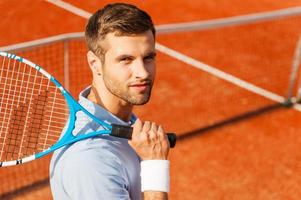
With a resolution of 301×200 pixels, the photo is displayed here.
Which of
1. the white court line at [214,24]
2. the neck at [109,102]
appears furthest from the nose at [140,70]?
the white court line at [214,24]

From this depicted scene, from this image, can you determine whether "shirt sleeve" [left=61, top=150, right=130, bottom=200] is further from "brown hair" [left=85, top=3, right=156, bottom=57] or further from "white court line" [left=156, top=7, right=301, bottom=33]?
"white court line" [left=156, top=7, right=301, bottom=33]

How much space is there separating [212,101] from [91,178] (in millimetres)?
6255

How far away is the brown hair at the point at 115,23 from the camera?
2.86m

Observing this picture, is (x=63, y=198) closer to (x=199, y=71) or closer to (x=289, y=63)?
(x=199, y=71)

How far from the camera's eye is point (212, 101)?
8555mm

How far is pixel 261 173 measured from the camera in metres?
6.90

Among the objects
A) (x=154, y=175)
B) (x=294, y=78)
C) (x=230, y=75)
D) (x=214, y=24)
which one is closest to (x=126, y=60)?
(x=154, y=175)

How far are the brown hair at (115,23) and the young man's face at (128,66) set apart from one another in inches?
1.5

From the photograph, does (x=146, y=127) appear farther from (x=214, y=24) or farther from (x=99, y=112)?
(x=214, y=24)

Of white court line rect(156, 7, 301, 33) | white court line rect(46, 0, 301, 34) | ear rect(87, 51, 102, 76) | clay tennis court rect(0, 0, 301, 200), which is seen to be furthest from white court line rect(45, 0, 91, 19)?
ear rect(87, 51, 102, 76)

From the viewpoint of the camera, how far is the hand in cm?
286

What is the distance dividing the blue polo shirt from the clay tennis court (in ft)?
11.9

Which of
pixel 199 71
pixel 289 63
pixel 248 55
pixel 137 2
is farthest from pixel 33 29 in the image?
pixel 289 63

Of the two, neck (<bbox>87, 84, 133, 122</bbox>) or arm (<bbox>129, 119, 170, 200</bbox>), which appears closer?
arm (<bbox>129, 119, 170, 200</bbox>)
